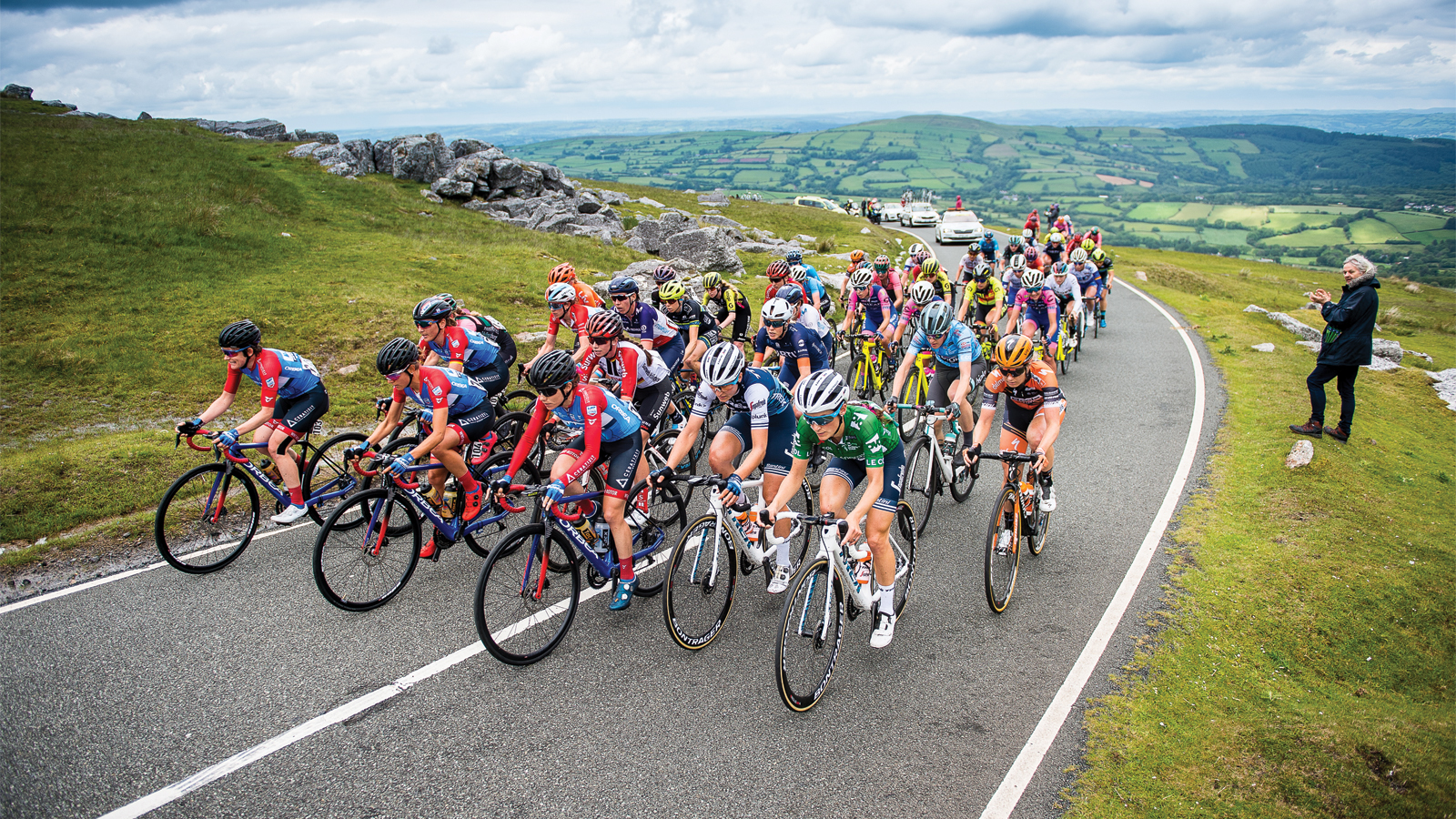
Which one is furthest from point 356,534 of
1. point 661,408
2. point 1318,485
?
point 1318,485

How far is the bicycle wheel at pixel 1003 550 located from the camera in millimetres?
6555

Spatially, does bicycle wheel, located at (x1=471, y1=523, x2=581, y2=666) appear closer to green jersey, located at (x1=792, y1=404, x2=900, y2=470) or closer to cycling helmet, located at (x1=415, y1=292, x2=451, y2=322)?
green jersey, located at (x1=792, y1=404, x2=900, y2=470)

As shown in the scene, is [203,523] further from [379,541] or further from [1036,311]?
[1036,311]

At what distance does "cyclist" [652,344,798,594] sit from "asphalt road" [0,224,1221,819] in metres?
A: 1.26

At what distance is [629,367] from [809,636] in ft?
13.6

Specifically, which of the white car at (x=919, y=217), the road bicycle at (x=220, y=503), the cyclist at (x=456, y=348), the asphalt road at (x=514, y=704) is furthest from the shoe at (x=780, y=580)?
the white car at (x=919, y=217)

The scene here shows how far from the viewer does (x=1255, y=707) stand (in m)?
5.25

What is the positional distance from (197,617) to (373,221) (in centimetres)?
2581

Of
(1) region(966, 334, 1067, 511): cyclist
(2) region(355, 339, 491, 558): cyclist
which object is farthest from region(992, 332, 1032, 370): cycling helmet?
(2) region(355, 339, 491, 558): cyclist

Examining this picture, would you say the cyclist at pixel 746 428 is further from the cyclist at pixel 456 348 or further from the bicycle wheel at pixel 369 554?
the cyclist at pixel 456 348

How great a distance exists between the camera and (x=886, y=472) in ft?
19.1

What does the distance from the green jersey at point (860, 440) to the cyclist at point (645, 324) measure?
12.7 feet

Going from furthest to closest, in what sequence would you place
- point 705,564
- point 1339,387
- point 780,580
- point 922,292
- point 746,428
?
point 922,292, point 1339,387, point 746,428, point 780,580, point 705,564

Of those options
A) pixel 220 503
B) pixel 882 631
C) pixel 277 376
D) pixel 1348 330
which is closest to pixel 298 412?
pixel 277 376
